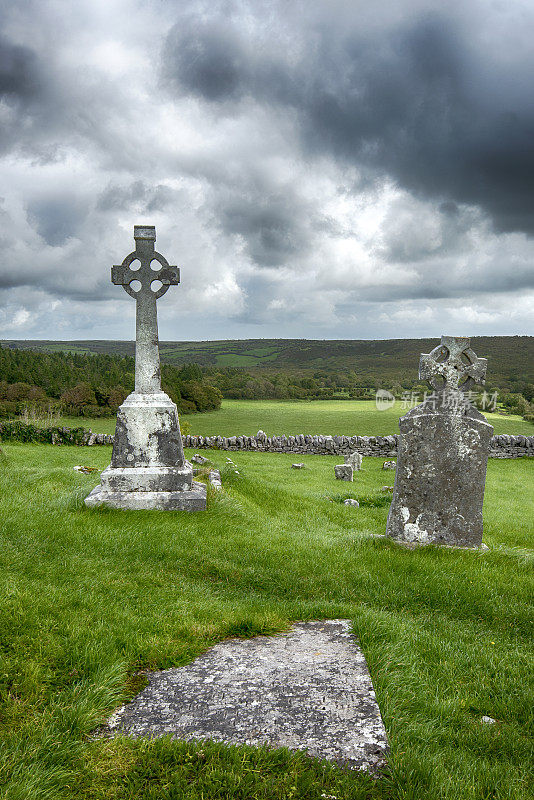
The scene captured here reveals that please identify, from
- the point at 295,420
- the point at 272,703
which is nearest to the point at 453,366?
the point at 272,703

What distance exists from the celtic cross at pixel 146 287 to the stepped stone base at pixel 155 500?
1941 millimetres

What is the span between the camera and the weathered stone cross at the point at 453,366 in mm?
6727

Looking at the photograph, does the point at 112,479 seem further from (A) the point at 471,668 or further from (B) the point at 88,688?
(A) the point at 471,668

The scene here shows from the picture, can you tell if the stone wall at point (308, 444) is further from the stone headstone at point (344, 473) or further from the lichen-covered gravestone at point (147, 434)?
the lichen-covered gravestone at point (147, 434)

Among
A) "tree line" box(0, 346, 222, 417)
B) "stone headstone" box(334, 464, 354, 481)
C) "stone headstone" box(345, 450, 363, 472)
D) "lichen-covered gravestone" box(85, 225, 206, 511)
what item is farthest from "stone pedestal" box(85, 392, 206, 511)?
"tree line" box(0, 346, 222, 417)

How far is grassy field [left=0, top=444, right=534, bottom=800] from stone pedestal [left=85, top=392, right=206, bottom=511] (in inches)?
15.5

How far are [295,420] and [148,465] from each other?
19.7 metres

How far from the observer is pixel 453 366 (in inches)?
266

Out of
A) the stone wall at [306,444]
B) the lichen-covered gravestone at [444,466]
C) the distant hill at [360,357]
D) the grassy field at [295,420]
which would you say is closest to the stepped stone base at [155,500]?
the lichen-covered gravestone at [444,466]

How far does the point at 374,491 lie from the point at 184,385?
1835cm

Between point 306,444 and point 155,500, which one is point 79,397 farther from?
point 155,500

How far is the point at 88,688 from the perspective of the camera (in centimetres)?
297

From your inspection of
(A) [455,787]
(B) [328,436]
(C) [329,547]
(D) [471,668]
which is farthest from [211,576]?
(B) [328,436]

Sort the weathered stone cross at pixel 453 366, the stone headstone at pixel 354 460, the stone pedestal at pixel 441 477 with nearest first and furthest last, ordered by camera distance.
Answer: the stone pedestal at pixel 441 477, the weathered stone cross at pixel 453 366, the stone headstone at pixel 354 460
